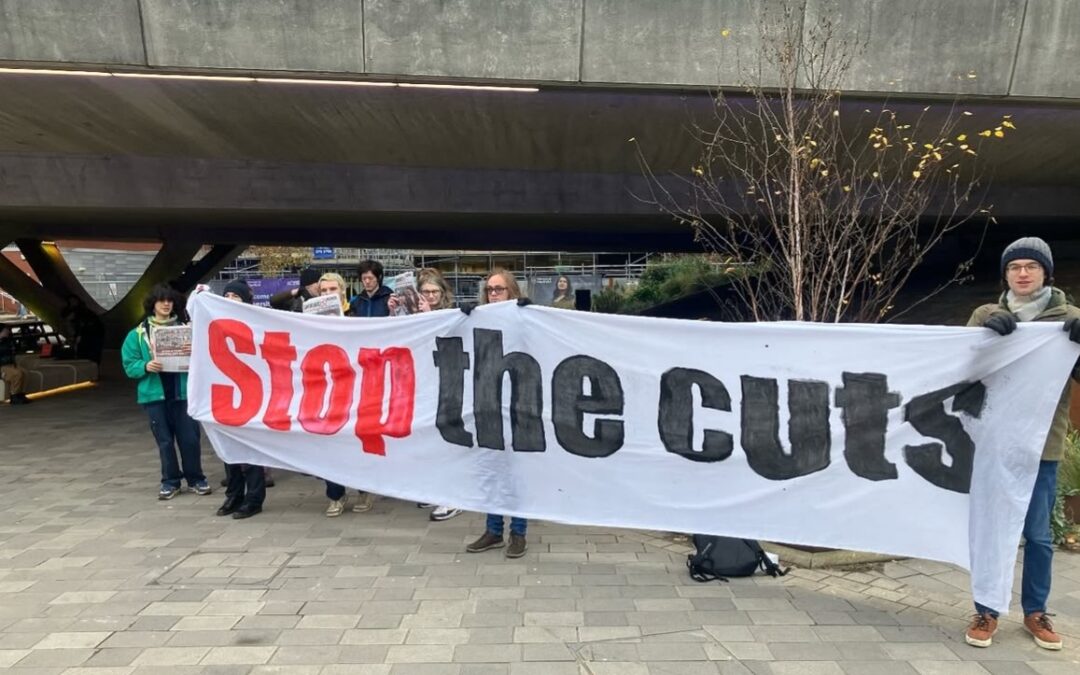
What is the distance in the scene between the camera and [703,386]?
3.85m

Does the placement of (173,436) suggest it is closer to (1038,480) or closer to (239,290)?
(239,290)

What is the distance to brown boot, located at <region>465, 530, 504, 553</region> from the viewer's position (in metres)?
4.39

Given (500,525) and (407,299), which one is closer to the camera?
(500,525)

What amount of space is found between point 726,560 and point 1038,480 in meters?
1.69

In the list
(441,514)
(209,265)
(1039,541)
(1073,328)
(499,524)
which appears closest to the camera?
(1073,328)

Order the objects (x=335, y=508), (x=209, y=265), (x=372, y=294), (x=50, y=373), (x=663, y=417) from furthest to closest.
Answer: (x=209, y=265)
(x=50, y=373)
(x=372, y=294)
(x=335, y=508)
(x=663, y=417)

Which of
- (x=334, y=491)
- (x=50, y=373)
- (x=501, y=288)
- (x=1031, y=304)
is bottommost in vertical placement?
(x=50, y=373)

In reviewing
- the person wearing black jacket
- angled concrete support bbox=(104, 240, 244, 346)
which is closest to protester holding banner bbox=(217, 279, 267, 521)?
the person wearing black jacket

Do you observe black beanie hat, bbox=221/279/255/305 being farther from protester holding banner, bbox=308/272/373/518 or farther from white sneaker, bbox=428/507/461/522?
white sneaker, bbox=428/507/461/522

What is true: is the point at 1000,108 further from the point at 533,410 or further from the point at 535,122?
the point at 533,410

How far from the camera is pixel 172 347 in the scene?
17.7 ft

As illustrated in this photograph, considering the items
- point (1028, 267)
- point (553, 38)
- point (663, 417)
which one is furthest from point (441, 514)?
point (553, 38)

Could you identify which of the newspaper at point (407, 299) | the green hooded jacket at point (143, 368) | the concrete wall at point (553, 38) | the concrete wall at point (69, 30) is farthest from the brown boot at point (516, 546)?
the concrete wall at point (69, 30)

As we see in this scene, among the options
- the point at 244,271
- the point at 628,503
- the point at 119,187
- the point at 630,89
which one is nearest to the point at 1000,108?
the point at 630,89
